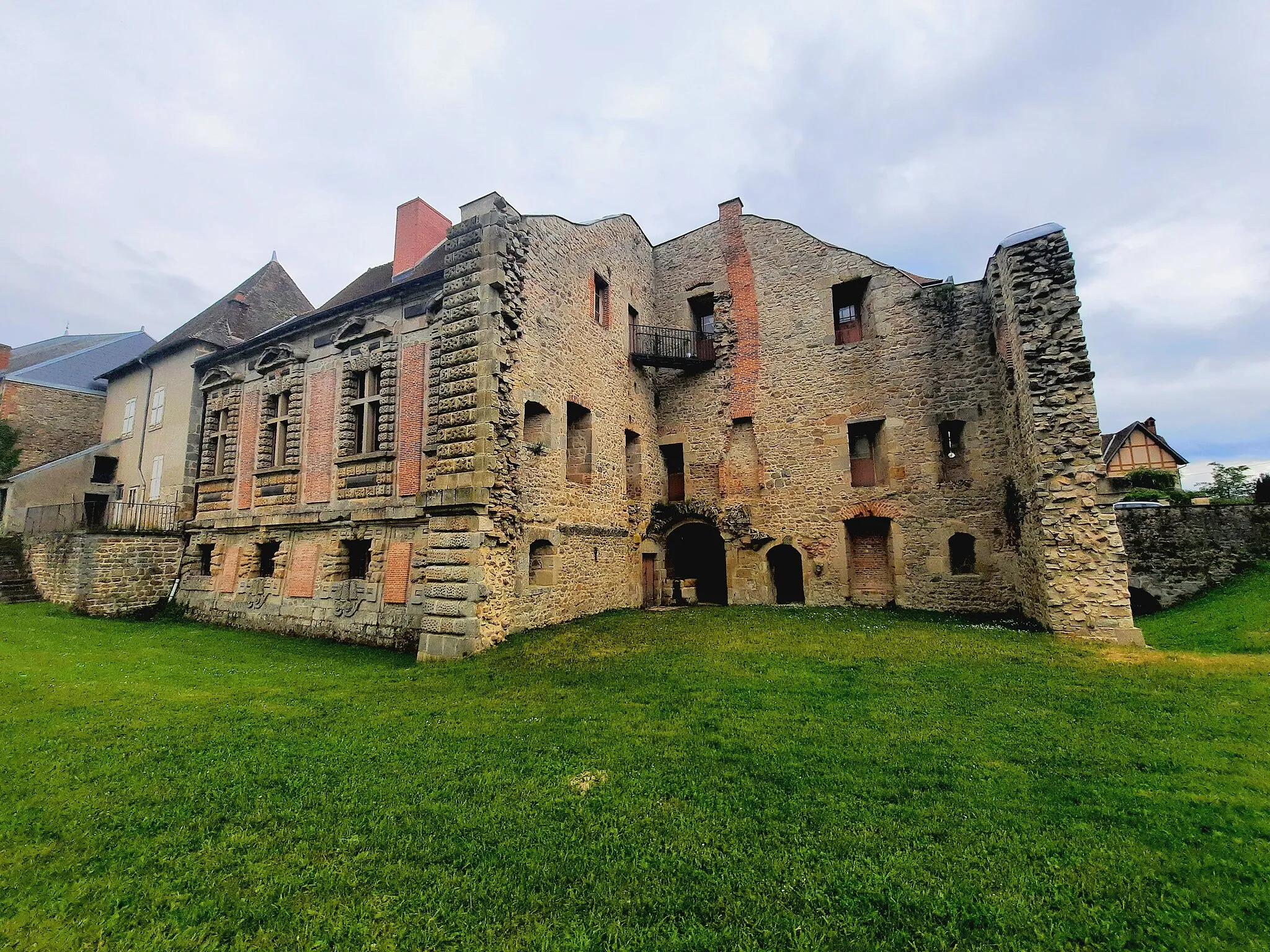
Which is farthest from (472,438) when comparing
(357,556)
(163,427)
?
(163,427)

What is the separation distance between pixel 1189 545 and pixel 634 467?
13.5 m

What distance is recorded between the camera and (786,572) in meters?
14.6

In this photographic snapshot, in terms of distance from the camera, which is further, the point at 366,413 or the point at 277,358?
the point at 277,358

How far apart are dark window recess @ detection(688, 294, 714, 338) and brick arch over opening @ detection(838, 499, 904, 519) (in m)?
6.86

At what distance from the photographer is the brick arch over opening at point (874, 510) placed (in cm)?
1313

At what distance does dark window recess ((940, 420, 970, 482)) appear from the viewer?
12.8m

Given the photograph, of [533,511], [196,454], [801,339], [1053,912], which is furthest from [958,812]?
[196,454]

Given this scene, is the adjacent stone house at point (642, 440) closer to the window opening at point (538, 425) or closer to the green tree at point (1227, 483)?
the window opening at point (538, 425)

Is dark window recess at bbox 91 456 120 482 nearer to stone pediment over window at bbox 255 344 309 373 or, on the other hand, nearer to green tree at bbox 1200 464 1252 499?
stone pediment over window at bbox 255 344 309 373

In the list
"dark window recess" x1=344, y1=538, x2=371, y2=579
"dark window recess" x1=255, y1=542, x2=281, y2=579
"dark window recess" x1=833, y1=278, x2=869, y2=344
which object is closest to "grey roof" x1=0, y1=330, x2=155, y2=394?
"dark window recess" x1=255, y1=542, x2=281, y2=579

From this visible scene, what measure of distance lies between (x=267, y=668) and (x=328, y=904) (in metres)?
7.04

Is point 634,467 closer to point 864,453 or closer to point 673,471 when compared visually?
point 673,471

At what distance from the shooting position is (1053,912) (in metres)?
2.49

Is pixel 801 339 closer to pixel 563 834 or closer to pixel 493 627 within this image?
pixel 493 627
